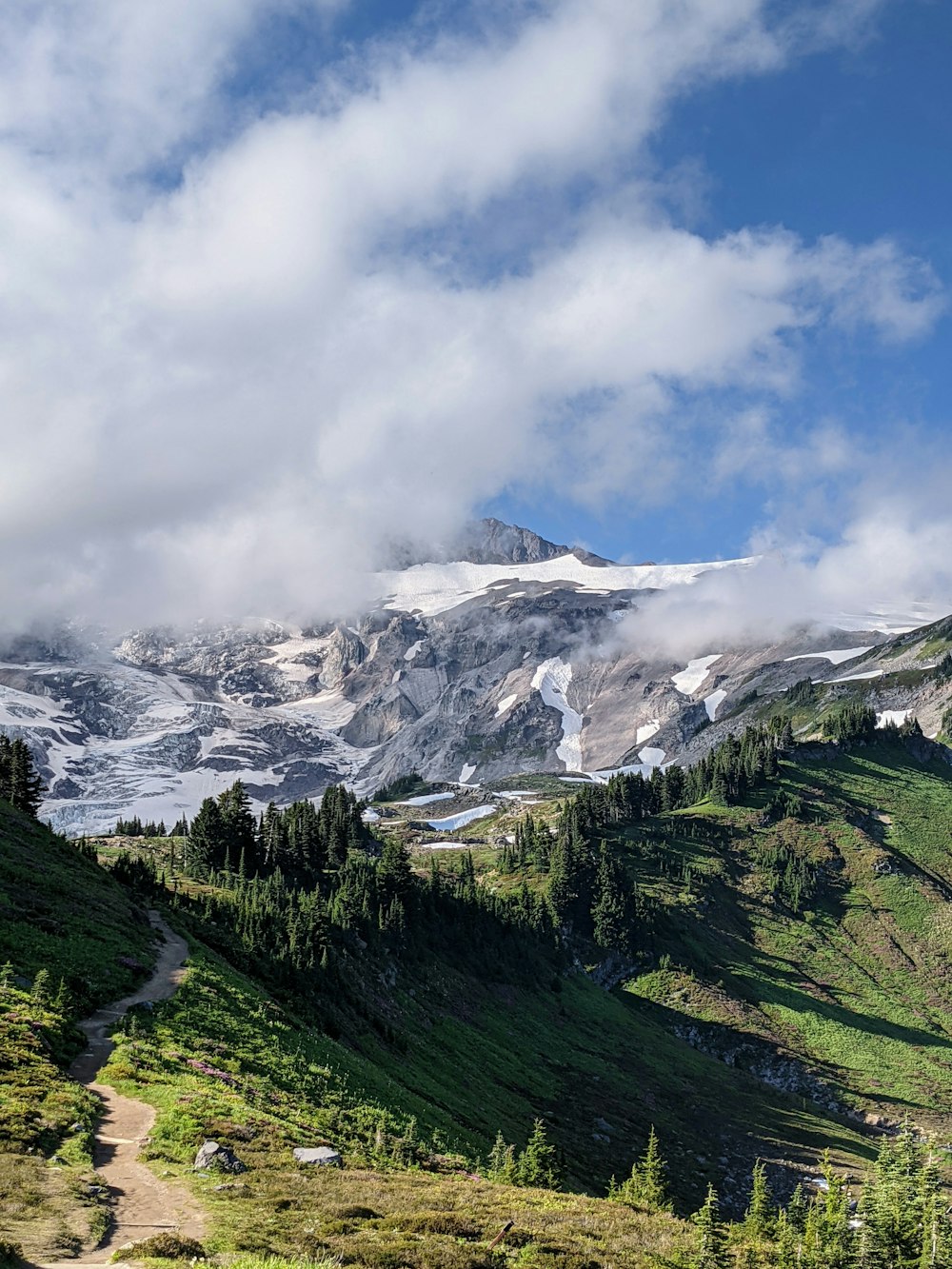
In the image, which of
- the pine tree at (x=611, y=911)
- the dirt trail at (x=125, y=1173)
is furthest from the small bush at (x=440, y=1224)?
the pine tree at (x=611, y=911)

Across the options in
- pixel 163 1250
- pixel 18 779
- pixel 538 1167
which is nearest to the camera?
pixel 163 1250

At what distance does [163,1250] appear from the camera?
20359 mm

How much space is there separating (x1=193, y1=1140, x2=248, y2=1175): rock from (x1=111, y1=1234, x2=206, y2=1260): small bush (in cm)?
709

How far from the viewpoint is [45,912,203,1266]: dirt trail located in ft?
73.6

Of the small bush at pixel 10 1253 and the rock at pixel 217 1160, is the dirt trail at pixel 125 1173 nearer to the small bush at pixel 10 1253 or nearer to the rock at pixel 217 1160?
the small bush at pixel 10 1253

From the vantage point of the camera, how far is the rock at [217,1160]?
28.0m

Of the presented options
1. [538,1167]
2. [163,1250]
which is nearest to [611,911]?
[538,1167]

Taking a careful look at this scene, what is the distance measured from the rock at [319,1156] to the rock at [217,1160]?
3.21m

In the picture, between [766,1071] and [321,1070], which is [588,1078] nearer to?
[766,1071]

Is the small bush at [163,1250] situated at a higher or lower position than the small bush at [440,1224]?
higher

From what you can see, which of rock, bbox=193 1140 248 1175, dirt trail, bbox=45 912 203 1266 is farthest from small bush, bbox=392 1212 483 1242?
dirt trail, bbox=45 912 203 1266

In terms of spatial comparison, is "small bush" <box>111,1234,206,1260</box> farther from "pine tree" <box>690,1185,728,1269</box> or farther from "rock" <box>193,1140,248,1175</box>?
"pine tree" <box>690,1185,728,1269</box>

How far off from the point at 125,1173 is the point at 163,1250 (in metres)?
7.63

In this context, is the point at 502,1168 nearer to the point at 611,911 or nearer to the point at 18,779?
the point at 18,779
